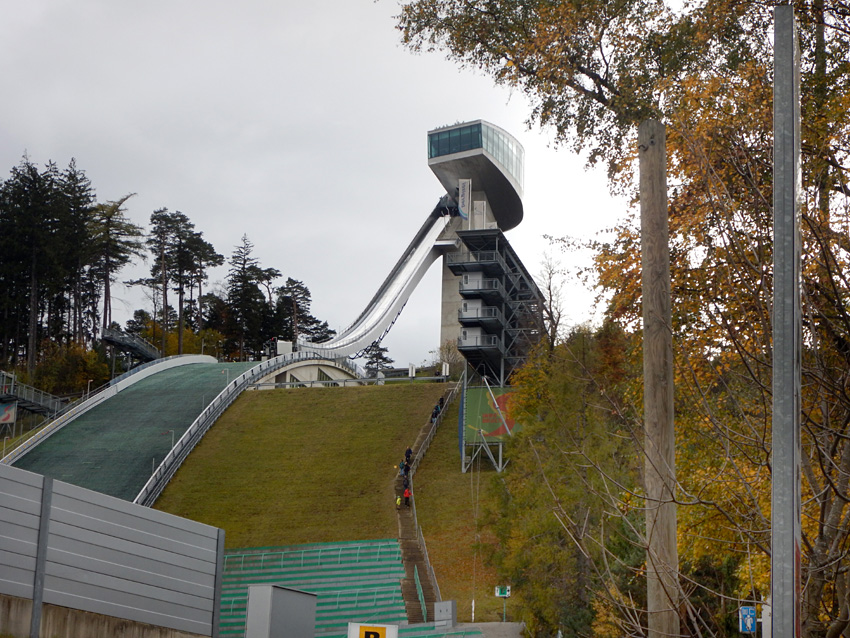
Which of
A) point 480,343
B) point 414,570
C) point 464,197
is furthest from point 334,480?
point 464,197

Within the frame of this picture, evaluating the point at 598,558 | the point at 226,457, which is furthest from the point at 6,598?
the point at 226,457

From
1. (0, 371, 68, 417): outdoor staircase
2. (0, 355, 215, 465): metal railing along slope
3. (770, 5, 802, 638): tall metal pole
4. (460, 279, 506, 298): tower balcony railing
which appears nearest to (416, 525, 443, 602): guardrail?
(0, 355, 215, 465): metal railing along slope

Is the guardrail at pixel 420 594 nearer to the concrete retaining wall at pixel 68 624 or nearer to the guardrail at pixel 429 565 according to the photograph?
the guardrail at pixel 429 565

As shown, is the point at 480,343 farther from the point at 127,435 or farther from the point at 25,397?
the point at 25,397

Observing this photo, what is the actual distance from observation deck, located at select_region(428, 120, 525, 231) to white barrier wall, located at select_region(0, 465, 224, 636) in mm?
68220

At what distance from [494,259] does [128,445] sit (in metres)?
24.5

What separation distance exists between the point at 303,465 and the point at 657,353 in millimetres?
38692

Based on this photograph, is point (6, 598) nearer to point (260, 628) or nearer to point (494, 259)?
point (260, 628)

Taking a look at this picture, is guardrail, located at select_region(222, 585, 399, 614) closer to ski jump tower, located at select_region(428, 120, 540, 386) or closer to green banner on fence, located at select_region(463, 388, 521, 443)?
green banner on fence, located at select_region(463, 388, 521, 443)

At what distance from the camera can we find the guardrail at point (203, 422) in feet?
127

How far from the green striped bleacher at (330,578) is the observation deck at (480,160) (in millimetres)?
55057

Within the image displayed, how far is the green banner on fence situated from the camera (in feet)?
142

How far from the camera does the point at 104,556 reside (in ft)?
52.1

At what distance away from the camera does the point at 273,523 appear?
36.8 m
